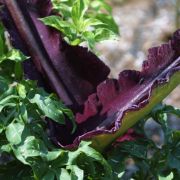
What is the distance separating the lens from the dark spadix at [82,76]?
1.59 metres

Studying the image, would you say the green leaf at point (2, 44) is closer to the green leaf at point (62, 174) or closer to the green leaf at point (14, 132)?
the green leaf at point (14, 132)

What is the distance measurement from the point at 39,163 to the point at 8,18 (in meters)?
0.46

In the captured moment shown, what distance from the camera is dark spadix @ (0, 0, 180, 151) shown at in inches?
62.6

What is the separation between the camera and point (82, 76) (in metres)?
1.77

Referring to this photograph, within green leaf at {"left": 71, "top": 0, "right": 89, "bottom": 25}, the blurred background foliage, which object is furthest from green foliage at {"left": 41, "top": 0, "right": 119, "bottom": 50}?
the blurred background foliage

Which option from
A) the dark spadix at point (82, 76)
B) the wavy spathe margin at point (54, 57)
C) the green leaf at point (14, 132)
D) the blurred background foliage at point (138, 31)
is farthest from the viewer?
the blurred background foliage at point (138, 31)

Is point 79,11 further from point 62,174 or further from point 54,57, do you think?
point 62,174

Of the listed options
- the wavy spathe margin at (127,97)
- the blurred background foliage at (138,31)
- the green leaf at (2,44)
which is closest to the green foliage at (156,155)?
the wavy spathe margin at (127,97)

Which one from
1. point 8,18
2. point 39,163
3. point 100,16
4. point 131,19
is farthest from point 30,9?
point 131,19

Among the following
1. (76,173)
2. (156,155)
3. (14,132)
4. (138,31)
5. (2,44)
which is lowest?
(138,31)

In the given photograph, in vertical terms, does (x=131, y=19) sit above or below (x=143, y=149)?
below

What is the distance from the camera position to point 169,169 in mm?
1664

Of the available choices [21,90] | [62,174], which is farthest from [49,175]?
[21,90]

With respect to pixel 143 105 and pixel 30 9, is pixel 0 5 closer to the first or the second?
pixel 30 9
